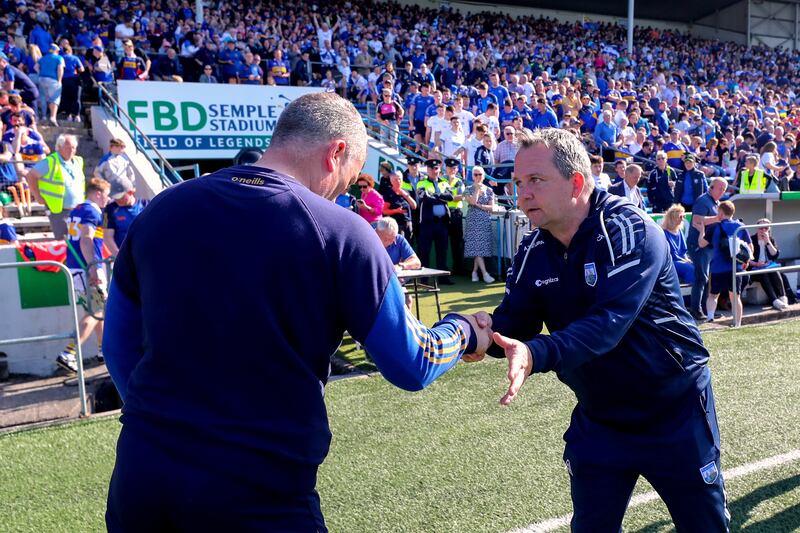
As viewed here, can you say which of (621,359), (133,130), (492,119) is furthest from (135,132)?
(621,359)

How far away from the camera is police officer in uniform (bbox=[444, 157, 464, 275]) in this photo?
12.4 meters

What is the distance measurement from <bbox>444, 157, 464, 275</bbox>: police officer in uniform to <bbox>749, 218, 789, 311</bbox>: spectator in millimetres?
4620

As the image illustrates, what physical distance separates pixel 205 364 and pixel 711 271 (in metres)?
8.90

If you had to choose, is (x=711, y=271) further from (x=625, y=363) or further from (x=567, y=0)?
(x=567, y=0)

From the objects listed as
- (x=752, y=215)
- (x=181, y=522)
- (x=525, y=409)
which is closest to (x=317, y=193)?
(x=181, y=522)

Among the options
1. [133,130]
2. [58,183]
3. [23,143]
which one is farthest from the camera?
[133,130]

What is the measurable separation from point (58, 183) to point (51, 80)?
550cm

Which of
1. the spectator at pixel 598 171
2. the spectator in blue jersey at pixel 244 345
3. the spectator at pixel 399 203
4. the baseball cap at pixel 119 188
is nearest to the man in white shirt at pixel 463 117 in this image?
the spectator at pixel 598 171

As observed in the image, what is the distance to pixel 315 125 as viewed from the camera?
6.10ft

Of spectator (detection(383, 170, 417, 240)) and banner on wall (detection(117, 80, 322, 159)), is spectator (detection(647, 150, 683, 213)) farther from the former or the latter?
banner on wall (detection(117, 80, 322, 159))

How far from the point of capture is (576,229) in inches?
102

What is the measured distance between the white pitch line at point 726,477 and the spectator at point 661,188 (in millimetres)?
9350

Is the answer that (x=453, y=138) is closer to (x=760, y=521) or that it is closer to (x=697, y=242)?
(x=697, y=242)

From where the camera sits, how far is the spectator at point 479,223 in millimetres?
11812
